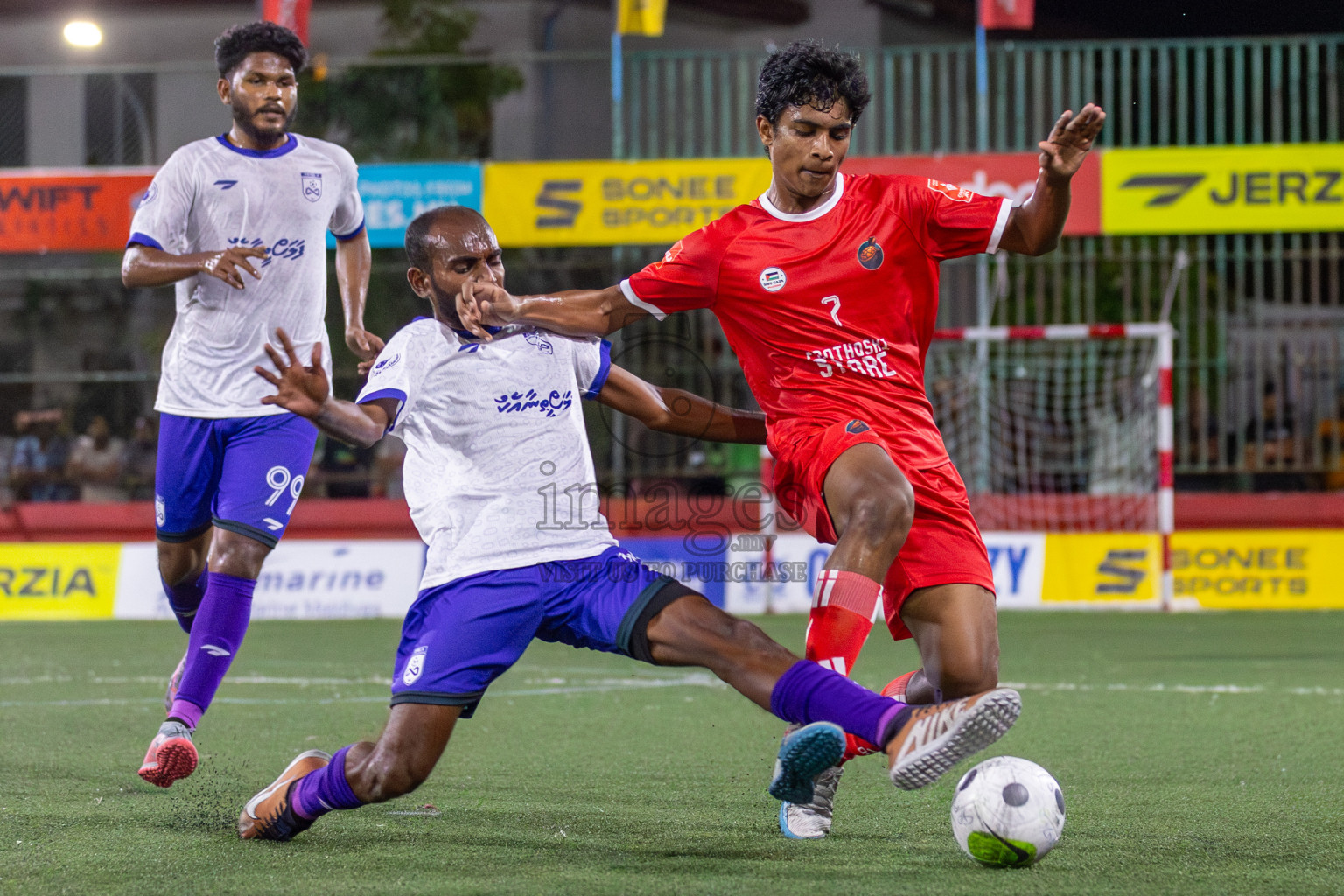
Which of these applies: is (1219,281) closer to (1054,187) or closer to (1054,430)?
(1054,430)

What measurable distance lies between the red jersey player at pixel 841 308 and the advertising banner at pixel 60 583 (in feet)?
32.9

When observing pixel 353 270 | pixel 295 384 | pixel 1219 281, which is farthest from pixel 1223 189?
pixel 295 384

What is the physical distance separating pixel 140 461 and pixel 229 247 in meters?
11.3

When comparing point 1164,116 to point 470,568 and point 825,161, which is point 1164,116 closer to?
point 825,161

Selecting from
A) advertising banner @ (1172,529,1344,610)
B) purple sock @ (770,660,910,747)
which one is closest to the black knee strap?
purple sock @ (770,660,910,747)

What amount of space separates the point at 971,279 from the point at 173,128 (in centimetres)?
1027

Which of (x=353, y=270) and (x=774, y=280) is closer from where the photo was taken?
(x=774, y=280)

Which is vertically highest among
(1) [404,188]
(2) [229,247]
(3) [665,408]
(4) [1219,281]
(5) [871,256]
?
(1) [404,188]

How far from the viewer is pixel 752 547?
1263 centimetres

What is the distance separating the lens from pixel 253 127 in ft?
17.5

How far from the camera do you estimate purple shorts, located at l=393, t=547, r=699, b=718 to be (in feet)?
12.4

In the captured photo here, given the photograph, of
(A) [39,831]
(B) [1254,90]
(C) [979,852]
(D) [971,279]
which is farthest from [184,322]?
(D) [971,279]

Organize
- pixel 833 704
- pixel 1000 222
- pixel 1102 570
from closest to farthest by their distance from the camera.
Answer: pixel 833 704 < pixel 1000 222 < pixel 1102 570

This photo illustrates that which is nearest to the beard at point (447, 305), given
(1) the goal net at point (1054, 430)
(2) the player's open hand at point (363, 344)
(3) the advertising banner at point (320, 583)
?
(2) the player's open hand at point (363, 344)
